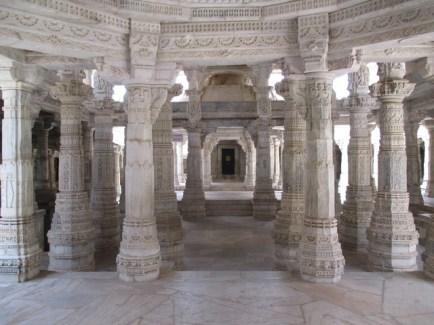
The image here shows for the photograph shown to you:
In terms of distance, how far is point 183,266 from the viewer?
6.84 m

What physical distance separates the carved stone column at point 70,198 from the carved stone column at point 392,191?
5.30 meters

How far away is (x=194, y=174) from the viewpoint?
40.1 ft

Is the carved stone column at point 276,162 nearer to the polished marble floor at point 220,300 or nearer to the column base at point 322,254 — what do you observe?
the column base at point 322,254

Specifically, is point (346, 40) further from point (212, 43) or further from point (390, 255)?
point (390, 255)

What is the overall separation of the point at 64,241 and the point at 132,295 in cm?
284

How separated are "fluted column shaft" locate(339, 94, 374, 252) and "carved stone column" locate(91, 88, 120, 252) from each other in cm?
550

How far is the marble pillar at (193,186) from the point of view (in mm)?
12109

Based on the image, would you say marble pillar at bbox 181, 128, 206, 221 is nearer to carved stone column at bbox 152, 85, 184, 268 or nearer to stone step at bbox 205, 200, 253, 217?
stone step at bbox 205, 200, 253, 217

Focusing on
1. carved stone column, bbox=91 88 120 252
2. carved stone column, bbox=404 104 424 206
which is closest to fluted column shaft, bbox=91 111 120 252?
carved stone column, bbox=91 88 120 252

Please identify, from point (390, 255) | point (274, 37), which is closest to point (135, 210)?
point (274, 37)

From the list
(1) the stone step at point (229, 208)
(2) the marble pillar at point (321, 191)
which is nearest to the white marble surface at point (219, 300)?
(2) the marble pillar at point (321, 191)

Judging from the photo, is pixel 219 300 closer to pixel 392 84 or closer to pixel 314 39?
pixel 314 39

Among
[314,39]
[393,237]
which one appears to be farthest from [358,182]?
[314,39]

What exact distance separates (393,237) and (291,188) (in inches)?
75.7
